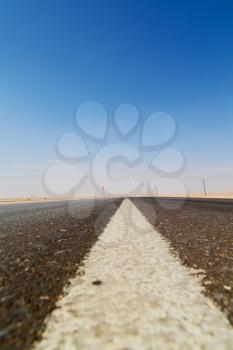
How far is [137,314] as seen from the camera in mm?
1221

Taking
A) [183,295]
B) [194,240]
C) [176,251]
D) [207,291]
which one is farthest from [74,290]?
[194,240]

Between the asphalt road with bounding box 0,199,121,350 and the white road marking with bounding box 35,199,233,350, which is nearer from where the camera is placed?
the white road marking with bounding box 35,199,233,350

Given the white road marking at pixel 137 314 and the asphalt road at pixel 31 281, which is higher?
the asphalt road at pixel 31 281

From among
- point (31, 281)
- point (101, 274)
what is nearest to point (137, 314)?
point (101, 274)

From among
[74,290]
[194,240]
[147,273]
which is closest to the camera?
[74,290]

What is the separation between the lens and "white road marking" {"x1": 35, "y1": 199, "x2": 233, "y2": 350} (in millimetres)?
981

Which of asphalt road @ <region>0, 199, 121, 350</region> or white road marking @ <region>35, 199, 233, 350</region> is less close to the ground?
asphalt road @ <region>0, 199, 121, 350</region>

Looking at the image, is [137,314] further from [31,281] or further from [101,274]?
[31,281]

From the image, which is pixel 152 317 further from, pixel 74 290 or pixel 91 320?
pixel 74 290

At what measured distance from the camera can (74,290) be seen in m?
1.59

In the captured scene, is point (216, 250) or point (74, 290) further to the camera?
point (216, 250)

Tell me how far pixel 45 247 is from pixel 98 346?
237cm

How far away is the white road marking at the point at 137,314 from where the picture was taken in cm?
98

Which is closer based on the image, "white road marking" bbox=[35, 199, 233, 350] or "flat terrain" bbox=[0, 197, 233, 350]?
Answer: "white road marking" bbox=[35, 199, 233, 350]
